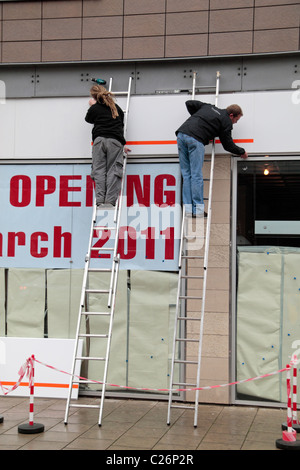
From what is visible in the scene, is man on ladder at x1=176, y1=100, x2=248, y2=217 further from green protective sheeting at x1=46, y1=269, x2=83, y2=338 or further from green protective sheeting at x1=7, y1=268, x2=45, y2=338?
green protective sheeting at x1=7, y1=268, x2=45, y2=338

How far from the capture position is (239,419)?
8109 mm

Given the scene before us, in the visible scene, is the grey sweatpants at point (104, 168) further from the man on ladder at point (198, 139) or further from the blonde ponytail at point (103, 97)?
the man on ladder at point (198, 139)

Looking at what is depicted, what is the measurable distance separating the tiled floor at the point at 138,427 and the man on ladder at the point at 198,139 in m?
2.65

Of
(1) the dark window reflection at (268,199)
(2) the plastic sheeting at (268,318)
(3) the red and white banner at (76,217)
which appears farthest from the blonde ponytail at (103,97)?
(2) the plastic sheeting at (268,318)

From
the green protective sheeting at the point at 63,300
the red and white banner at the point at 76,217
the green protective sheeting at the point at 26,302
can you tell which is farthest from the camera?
the green protective sheeting at the point at 26,302

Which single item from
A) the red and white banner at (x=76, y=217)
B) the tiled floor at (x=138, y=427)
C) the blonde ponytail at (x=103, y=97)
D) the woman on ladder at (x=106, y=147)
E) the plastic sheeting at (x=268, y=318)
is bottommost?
the tiled floor at (x=138, y=427)

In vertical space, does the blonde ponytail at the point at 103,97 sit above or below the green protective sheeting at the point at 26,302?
above

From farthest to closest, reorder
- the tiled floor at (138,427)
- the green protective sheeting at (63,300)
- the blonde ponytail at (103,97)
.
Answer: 1. the green protective sheeting at (63,300)
2. the blonde ponytail at (103,97)
3. the tiled floor at (138,427)

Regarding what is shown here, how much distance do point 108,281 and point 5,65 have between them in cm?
358

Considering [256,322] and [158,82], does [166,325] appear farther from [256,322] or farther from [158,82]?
[158,82]

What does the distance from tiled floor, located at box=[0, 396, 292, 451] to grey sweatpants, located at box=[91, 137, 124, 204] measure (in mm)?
2795

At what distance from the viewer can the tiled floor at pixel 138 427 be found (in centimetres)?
695

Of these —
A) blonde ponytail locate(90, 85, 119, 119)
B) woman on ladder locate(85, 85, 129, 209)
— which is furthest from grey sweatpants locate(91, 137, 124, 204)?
blonde ponytail locate(90, 85, 119, 119)
